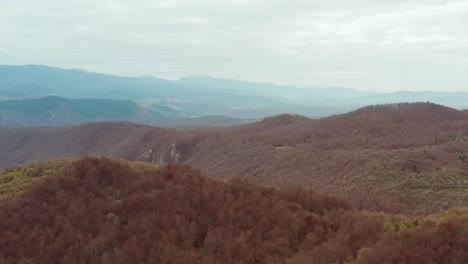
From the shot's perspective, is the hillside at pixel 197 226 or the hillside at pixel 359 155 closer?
the hillside at pixel 197 226

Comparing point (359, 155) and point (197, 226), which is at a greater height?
point (359, 155)

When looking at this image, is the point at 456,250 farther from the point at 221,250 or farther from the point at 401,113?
the point at 401,113

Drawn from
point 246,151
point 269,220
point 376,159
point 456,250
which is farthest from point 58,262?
point 246,151

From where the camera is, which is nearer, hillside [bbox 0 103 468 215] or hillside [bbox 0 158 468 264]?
hillside [bbox 0 158 468 264]
